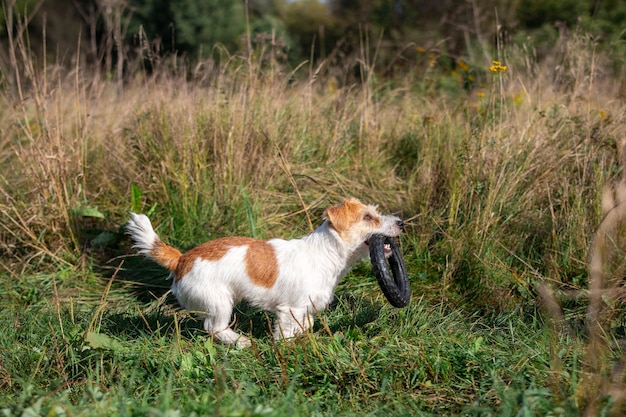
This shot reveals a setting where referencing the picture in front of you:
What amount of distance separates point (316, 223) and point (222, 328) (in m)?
1.76

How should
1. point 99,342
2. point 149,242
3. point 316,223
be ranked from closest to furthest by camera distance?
point 99,342, point 149,242, point 316,223

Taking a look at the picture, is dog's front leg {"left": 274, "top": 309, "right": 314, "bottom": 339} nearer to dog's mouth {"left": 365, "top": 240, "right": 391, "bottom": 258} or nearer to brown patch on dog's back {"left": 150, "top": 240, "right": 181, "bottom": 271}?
dog's mouth {"left": 365, "top": 240, "right": 391, "bottom": 258}

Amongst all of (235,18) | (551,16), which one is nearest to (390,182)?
(551,16)

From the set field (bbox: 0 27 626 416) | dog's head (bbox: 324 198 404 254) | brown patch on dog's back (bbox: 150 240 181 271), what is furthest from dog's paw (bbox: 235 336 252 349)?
dog's head (bbox: 324 198 404 254)

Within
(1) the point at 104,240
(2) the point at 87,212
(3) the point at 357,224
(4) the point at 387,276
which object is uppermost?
(3) the point at 357,224

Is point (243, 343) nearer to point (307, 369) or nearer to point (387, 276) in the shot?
point (307, 369)

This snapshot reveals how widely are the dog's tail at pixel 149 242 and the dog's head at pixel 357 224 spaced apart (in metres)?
1.05

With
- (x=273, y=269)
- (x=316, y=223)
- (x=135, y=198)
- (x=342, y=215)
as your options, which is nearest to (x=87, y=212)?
(x=135, y=198)

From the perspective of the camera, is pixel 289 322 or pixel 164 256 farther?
pixel 164 256

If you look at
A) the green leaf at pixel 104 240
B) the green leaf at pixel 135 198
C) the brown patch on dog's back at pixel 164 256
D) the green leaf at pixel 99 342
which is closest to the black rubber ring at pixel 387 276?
the brown patch on dog's back at pixel 164 256

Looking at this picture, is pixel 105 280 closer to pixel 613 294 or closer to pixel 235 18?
pixel 613 294

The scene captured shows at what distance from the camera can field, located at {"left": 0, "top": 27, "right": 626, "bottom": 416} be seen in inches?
120

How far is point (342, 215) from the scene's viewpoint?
155 inches

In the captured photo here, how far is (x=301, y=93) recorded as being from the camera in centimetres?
640
